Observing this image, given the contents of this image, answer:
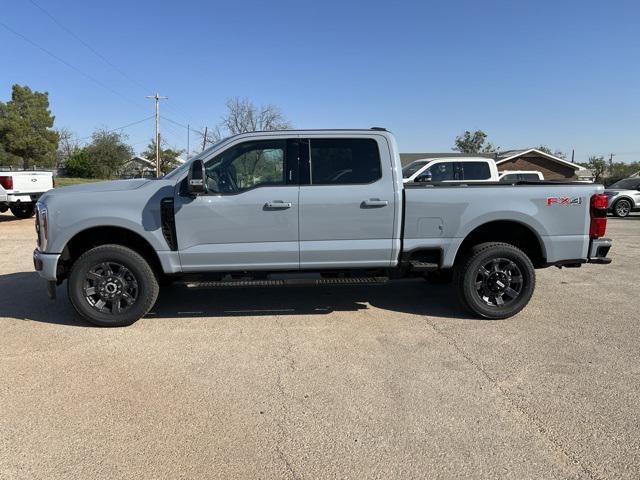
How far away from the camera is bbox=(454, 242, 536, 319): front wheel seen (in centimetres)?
514

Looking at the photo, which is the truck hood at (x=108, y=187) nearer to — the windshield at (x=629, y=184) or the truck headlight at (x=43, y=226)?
the truck headlight at (x=43, y=226)

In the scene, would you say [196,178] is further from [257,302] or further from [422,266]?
[422,266]

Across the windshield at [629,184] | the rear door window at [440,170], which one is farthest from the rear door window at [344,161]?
the windshield at [629,184]

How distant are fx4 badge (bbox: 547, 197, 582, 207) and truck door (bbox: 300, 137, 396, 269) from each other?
5.70ft

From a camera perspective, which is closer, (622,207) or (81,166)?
(622,207)

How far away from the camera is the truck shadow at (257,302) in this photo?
17.9 feet

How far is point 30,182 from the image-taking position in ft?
44.8

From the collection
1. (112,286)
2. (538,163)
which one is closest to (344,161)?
(112,286)

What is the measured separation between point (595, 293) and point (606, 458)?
4319 millimetres

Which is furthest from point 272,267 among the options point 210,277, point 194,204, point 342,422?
point 342,422

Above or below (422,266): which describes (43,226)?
above

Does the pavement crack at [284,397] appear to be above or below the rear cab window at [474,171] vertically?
below

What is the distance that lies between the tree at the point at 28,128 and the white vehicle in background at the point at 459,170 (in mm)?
53473

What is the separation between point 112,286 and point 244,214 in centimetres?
156
